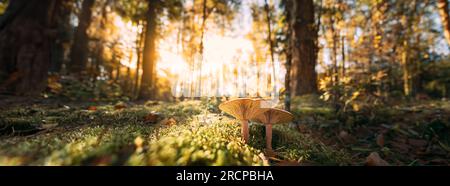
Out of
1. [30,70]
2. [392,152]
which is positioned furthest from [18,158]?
[30,70]

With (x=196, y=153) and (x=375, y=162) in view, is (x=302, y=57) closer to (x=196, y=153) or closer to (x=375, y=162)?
(x=375, y=162)

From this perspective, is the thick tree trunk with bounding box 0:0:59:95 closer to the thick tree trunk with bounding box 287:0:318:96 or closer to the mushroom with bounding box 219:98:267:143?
the mushroom with bounding box 219:98:267:143

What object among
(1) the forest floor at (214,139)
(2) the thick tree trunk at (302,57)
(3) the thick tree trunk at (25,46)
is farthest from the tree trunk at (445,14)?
(3) the thick tree trunk at (25,46)

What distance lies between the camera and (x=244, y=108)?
2320mm

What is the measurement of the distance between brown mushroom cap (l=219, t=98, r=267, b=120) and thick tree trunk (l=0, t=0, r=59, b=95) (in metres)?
7.54

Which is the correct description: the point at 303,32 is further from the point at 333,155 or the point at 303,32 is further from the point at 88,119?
the point at 88,119

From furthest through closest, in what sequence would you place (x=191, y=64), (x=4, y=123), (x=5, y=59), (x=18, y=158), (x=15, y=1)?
(x=191, y=64)
(x=15, y=1)
(x=5, y=59)
(x=4, y=123)
(x=18, y=158)

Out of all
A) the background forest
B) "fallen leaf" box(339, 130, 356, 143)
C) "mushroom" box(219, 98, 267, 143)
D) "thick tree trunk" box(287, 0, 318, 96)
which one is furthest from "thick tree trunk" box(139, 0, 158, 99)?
"mushroom" box(219, 98, 267, 143)

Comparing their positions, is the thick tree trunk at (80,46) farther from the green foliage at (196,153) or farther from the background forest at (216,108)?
the green foliage at (196,153)

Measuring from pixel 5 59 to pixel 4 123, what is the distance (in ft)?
17.8

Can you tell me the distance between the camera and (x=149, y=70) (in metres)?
11.0

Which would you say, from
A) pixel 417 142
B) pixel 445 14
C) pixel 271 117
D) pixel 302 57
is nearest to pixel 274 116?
pixel 271 117

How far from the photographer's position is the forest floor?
1.62m

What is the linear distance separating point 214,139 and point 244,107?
0.47 metres
